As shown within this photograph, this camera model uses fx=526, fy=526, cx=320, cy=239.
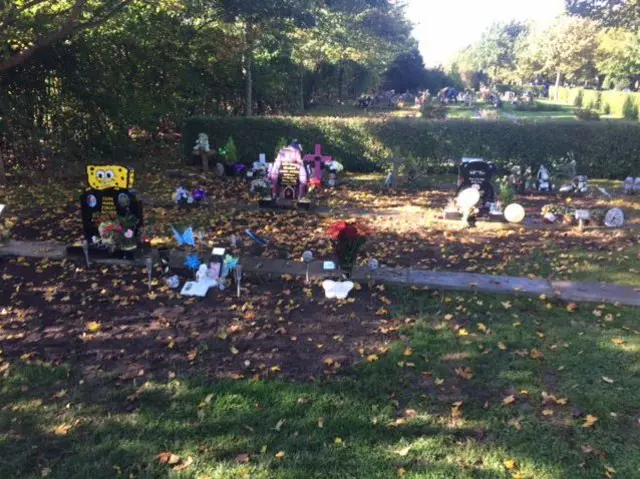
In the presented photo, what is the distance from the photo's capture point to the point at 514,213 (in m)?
10.2

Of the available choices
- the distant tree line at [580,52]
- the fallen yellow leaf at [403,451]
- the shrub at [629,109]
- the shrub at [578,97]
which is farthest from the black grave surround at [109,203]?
the shrub at [578,97]

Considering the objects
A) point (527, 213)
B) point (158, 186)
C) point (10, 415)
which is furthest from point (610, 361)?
point (158, 186)

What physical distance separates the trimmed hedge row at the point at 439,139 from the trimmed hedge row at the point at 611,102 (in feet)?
75.6

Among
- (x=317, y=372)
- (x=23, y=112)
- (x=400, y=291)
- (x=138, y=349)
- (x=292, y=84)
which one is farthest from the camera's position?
(x=292, y=84)

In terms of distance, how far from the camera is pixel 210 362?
5133 millimetres

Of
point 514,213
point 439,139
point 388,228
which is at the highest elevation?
point 439,139

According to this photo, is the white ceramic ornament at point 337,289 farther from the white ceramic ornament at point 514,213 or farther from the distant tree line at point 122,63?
the distant tree line at point 122,63

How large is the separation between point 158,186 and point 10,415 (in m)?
9.81

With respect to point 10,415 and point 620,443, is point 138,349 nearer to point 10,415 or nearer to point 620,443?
point 10,415

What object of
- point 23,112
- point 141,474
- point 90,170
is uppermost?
point 23,112

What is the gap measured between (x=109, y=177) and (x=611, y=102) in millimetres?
43728

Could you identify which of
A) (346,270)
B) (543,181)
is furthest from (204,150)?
(346,270)

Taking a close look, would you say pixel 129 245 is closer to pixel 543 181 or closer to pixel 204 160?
pixel 204 160

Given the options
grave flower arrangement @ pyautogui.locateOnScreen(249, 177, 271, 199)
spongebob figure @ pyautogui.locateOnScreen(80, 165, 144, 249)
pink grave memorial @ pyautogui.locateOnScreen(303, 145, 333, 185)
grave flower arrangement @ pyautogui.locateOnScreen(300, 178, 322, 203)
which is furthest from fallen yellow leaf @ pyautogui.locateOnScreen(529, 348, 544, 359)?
pink grave memorial @ pyautogui.locateOnScreen(303, 145, 333, 185)
